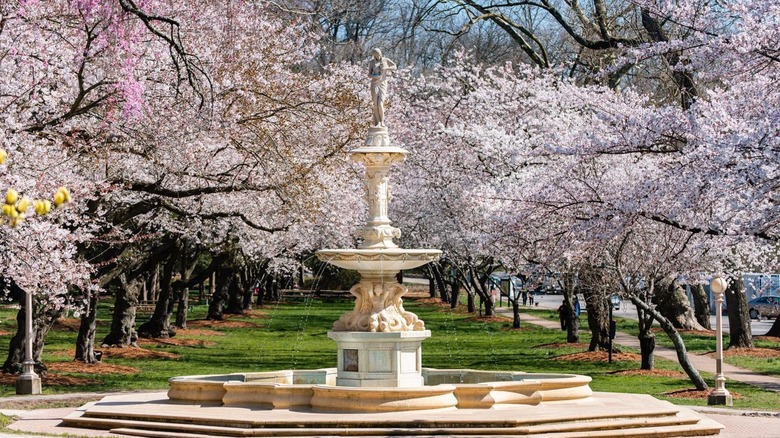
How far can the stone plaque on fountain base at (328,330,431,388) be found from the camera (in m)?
16.1

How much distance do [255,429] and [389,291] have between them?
327cm

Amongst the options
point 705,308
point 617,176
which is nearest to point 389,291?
point 617,176

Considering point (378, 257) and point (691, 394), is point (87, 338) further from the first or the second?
point (691, 394)

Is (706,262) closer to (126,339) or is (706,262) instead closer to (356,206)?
(356,206)

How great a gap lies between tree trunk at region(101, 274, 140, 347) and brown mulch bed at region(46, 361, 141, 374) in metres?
3.27

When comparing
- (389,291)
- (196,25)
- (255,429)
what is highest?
(196,25)

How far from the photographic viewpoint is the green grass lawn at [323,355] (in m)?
22.6

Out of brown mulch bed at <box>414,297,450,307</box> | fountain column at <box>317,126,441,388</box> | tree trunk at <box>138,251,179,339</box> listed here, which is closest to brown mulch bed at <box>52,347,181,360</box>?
tree trunk at <box>138,251,179,339</box>

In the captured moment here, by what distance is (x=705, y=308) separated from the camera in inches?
1617

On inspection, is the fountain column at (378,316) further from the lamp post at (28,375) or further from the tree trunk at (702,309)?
the tree trunk at (702,309)

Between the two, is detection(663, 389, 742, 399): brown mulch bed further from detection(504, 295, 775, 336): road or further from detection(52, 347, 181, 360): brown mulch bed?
detection(504, 295, 775, 336): road

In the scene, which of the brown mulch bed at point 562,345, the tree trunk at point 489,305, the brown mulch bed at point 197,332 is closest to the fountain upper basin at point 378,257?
the brown mulch bed at point 562,345

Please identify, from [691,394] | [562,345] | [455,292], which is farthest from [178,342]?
[455,292]

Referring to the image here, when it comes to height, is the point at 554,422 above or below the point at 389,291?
below
